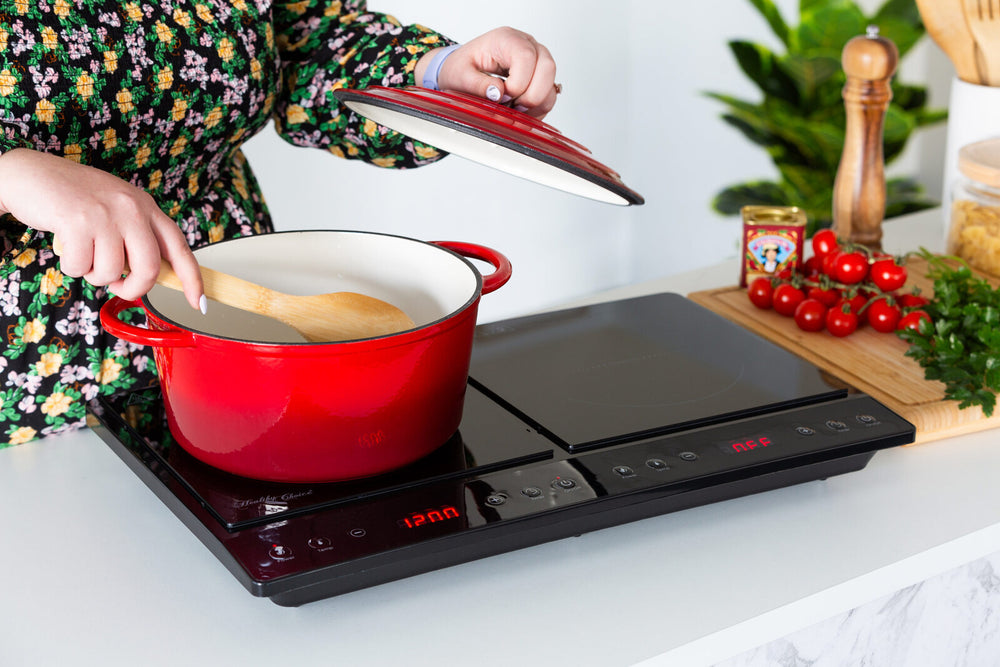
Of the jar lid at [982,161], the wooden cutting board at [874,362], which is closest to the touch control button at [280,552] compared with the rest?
the wooden cutting board at [874,362]

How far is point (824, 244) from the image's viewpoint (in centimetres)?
117

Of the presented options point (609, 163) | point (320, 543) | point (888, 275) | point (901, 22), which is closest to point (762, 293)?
point (888, 275)

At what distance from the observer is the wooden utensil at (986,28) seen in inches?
52.9

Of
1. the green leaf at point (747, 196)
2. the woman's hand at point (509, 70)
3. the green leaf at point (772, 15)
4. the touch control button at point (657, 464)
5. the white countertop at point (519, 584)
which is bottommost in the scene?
the green leaf at point (747, 196)

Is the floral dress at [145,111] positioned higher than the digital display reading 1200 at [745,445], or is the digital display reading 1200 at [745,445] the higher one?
the floral dress at [145,111]

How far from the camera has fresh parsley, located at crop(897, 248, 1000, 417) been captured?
892mm

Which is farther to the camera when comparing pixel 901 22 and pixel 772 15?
pixel 772 15

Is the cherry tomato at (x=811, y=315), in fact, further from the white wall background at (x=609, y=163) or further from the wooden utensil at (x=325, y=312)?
the white wall background at (x=609, y=163)

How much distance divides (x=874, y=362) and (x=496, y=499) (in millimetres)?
482

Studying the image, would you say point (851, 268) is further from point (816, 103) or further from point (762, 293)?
point (816, 103)

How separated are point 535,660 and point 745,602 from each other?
15cm

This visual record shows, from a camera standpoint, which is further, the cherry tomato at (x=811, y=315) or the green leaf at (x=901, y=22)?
the green leaf at (x=901, y=22)

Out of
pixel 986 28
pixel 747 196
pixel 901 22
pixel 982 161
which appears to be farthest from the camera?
pixel 747 196

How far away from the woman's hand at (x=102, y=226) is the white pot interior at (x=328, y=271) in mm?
151
